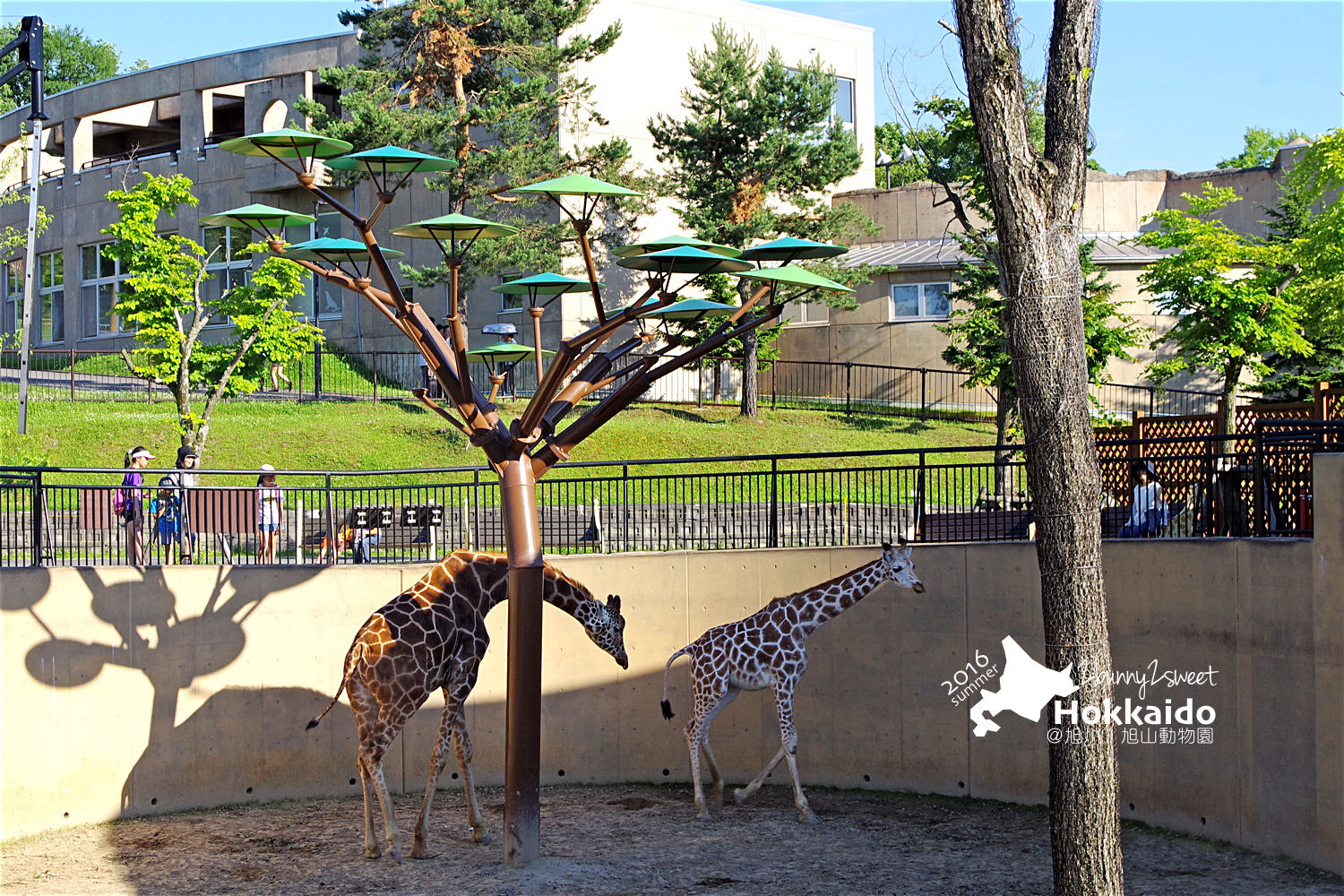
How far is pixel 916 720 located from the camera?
45.1 ft

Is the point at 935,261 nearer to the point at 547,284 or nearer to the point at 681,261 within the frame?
the point at 547,284

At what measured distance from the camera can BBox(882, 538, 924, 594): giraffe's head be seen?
1286 cm

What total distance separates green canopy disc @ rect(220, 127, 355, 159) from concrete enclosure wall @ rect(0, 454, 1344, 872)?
4804 mm

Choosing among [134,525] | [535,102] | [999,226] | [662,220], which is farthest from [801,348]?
[999,226]

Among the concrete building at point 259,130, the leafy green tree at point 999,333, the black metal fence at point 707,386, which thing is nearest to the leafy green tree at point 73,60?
the concrete building at point 259,130

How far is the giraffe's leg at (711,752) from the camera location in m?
13.3

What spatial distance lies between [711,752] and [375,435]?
53.1ft

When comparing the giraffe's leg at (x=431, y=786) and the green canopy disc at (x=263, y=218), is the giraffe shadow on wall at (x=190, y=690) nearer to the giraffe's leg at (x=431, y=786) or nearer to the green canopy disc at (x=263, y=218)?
the giraffe's leg at (x=431, y=786)

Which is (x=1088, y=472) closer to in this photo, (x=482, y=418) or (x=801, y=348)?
(x=482, y=418)

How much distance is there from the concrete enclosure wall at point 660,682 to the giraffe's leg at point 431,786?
876mm

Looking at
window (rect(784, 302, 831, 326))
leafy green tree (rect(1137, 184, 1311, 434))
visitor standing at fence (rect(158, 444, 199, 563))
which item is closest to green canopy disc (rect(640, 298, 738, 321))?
visitor standing at fence (rect(158, 444, 199, 563))

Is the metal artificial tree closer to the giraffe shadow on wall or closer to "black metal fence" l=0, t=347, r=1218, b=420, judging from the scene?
the giraffe shadow on wall

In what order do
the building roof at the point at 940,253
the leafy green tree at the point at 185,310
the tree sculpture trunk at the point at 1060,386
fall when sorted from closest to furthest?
the tree sculpture trunk at the point at 1060,386 → the leafy green tree at the point at 185,310 → the building roof at the point at 940,253

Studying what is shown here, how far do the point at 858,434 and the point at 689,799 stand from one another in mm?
17135
